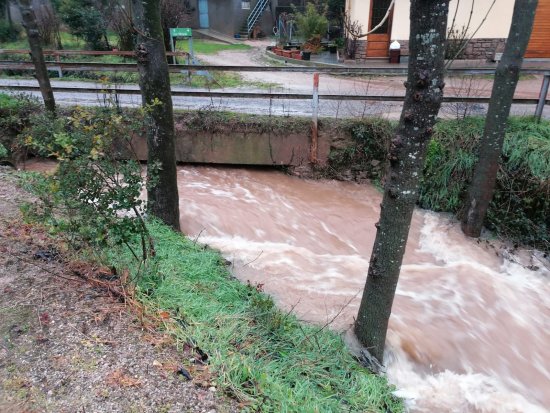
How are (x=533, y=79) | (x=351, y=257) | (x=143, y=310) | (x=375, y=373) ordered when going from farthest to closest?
(x=533, y=79), (x=351, y=257), (x=375, y=373), (x=143, y=310)

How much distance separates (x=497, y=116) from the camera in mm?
5680

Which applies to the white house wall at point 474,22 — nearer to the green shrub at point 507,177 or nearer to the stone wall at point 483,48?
the stone wall at point 483,48

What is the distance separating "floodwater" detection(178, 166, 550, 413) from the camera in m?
3.98

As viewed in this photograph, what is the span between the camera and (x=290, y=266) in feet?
18.1

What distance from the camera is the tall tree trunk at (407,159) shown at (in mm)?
2502

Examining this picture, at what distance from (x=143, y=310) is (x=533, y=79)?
1357 centimetres

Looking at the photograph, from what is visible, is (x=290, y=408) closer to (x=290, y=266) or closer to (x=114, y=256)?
(x=114, y=256)

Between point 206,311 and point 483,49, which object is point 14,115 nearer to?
point 206,311

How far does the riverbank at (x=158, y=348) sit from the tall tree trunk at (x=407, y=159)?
43cm

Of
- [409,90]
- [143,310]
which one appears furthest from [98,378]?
[409,90]

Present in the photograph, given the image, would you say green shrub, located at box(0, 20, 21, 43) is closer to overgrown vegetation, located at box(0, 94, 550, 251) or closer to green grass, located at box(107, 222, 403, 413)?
overgrown vegetation, located at box(0, 94, 550, 251)

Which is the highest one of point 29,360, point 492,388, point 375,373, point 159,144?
point 159,144

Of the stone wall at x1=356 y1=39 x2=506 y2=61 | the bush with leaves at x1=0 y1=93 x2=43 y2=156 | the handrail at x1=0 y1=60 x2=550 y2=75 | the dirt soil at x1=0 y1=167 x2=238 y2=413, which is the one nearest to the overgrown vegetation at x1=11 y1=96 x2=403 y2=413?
the dirt soil at x1=0 y1=167 x2=238 y2=413

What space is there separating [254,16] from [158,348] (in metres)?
25.6
